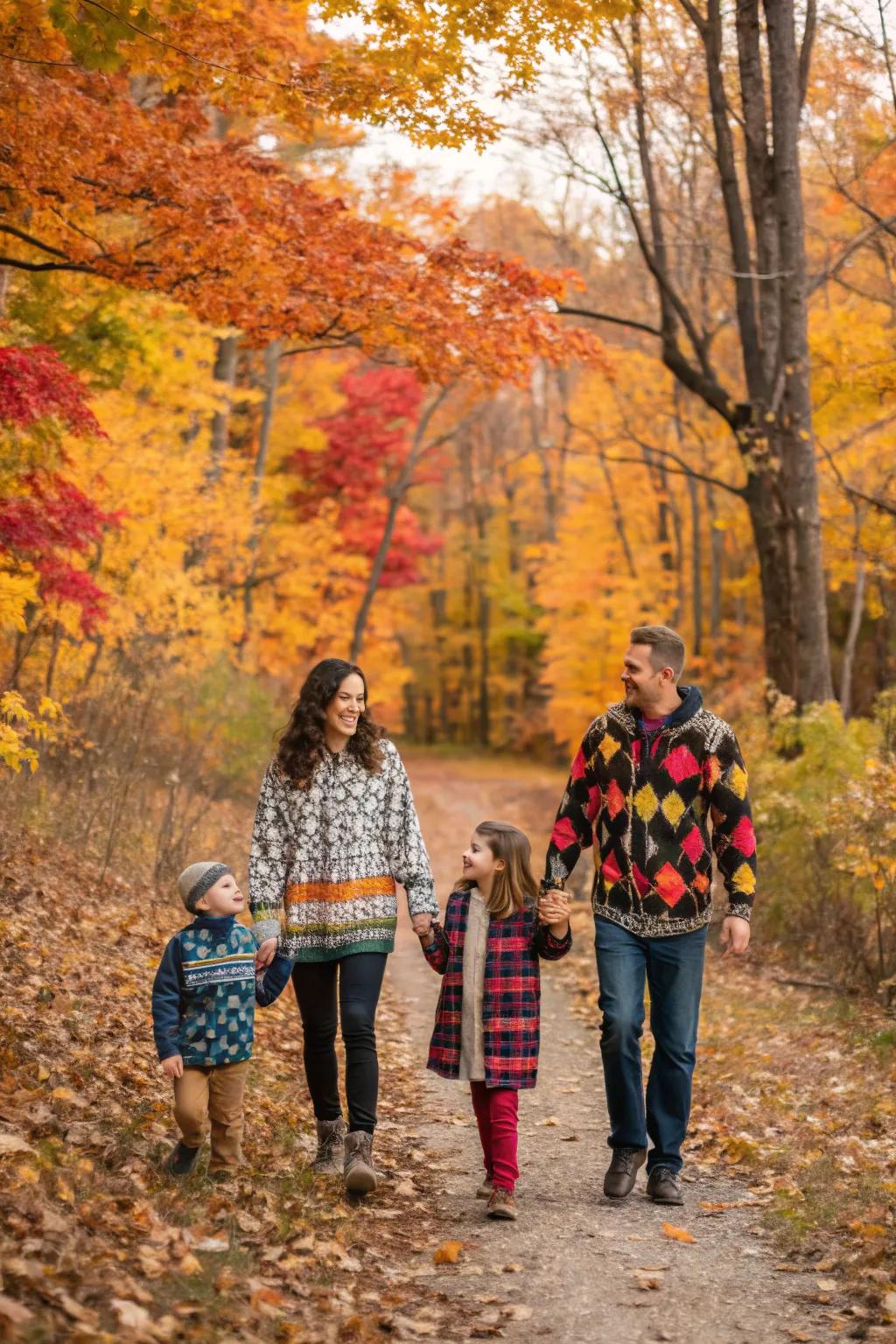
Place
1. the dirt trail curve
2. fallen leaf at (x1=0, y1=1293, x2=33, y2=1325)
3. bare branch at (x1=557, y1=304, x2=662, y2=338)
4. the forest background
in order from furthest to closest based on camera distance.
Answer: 1. bare branch at (x1=557, y1=304, x2=662, y2=338)
2. the forest background
3. the dirt trail curve
4. fallen leaf at (x1=0, y1=1293, x2=33, y2=1325)

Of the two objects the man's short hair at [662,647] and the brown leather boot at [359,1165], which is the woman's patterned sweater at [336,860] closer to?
the brown leather boot at [359,1165]

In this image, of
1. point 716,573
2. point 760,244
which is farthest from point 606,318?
point 716,573

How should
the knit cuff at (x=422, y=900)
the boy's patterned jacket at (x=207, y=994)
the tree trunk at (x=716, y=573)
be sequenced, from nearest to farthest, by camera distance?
1. the boy's patterned jacket at (x=207, y=994)
2. the knit cuff at (x=422, y=900)
3. the tree trunk at (x=716, y=573)

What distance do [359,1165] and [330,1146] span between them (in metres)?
0.34

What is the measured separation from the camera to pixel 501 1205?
464 cm

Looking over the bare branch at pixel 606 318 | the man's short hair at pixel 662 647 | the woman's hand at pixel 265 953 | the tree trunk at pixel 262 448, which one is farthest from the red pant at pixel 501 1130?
the tree trunk at pixel 262 448

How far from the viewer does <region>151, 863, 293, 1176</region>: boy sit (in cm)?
432

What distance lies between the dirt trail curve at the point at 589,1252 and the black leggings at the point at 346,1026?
55cm

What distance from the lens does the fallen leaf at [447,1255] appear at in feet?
13.7

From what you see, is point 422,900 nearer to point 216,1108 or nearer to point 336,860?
point 336,860

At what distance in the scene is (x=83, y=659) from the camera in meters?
10.9

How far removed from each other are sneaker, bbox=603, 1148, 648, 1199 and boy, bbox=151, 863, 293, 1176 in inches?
58.1

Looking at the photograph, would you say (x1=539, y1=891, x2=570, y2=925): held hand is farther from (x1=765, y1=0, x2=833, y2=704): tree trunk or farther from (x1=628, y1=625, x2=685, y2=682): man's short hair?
(x1=765, y1=0, x2=833, y2=704): tree trunk

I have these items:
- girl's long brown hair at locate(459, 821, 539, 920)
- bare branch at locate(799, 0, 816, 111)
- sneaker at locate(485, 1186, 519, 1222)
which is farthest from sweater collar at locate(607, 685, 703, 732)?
bare branch at locate(799, 0, 816, 111)
